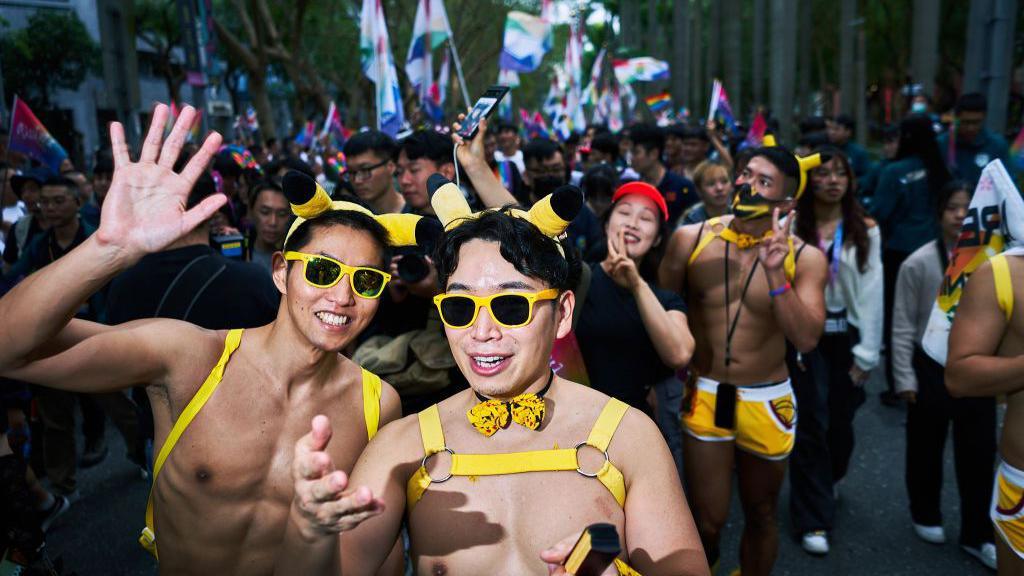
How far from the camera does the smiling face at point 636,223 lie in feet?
12.1

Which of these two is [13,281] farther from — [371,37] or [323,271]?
[371,37]

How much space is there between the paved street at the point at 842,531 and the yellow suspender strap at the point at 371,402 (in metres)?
2.70

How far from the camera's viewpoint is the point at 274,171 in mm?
8391

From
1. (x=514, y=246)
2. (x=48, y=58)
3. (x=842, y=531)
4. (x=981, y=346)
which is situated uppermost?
(x=48, y=58)

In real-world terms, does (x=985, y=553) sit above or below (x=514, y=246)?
below

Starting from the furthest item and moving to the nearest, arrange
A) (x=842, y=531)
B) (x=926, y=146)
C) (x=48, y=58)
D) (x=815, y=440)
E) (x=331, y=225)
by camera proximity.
A: (x=48, y=58) < (x=926, y=146) < (x=842, y=531) < (x=815, y=440) < (x=331, y=225)

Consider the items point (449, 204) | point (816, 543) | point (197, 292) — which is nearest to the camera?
point (449, 204)

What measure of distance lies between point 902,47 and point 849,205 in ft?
108

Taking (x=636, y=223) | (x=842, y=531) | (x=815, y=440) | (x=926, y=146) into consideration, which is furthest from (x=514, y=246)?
(x=926, y=146)

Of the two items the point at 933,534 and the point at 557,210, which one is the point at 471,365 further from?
the point at 933,534

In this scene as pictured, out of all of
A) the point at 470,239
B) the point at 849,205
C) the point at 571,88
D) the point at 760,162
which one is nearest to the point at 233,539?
the point at 470,239

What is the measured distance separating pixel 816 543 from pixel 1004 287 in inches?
87.3

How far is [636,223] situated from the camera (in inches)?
146

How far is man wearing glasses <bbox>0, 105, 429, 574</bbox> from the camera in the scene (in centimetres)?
237
